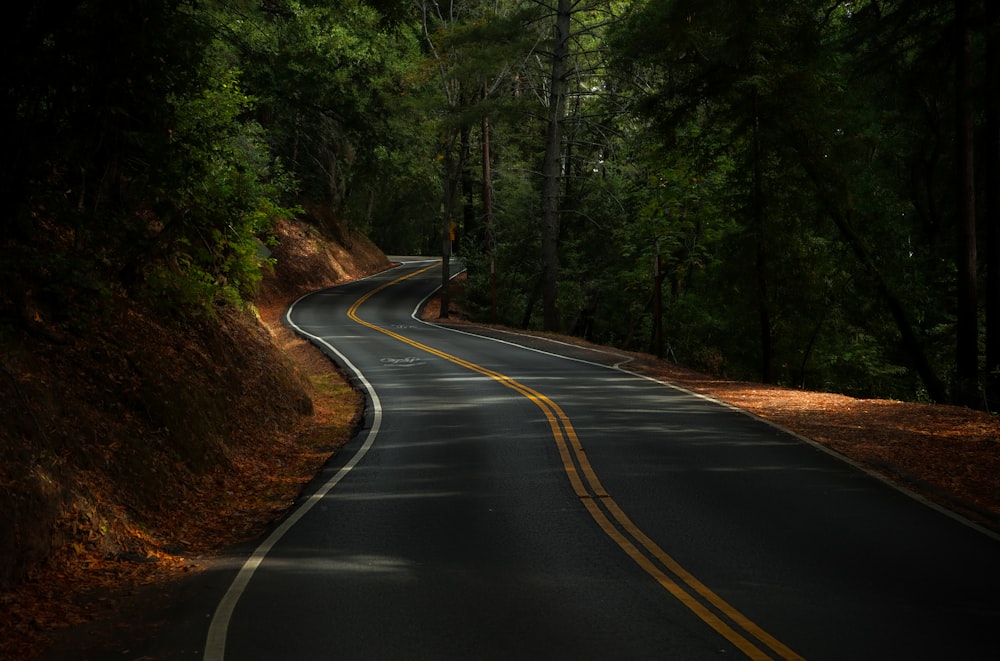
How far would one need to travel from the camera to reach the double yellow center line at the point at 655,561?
595 centimetres

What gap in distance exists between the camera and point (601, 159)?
127 ft

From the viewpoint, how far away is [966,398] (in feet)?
63.5

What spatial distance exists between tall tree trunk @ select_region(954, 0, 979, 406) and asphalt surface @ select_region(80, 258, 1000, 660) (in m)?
7.86

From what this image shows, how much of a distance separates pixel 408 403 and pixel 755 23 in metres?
13.1

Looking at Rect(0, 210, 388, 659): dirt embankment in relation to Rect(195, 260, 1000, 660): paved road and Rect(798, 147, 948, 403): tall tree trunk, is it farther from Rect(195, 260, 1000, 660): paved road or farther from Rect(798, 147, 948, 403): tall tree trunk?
Rect(798, 147, 948, 403): tall tree trunk

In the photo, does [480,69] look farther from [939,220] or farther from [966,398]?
[966,398]

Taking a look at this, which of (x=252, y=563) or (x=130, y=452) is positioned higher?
(x=130, y=452)

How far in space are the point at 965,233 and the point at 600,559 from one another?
52.3ft

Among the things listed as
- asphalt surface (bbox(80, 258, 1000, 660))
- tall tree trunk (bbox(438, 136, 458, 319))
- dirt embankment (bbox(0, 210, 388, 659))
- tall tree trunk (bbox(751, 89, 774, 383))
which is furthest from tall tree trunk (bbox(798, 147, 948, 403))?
tall tree trunk (bbox(438, 136, 458, 319))

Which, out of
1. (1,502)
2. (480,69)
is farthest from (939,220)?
(1,502)

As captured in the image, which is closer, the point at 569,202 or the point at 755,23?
the point at 755,23

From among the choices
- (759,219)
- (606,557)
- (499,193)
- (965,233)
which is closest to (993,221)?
(965,233)

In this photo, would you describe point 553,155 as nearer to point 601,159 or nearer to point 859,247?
point 601,159

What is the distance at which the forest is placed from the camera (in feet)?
37.2
